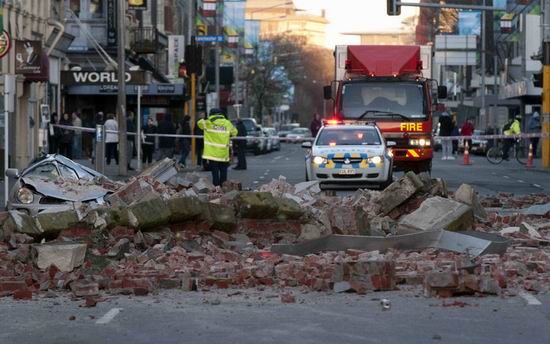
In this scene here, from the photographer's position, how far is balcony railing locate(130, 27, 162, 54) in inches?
2635

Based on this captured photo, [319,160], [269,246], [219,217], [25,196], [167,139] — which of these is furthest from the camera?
[167,139]

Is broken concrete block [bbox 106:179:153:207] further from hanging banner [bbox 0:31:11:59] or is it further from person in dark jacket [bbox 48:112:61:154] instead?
person in dark jacket [bbox 48:112:61:154]

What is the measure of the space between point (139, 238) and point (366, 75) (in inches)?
758

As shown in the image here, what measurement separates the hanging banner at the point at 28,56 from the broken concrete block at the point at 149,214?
20.0 meters

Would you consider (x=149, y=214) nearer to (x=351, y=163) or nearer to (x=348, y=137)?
(x=351, y=163)

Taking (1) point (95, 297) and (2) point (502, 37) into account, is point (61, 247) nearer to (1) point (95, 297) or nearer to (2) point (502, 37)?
(1) point (95, 297)

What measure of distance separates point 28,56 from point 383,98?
349 inches

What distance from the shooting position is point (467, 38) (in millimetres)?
102250

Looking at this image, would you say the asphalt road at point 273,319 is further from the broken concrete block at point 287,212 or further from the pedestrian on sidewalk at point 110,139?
the pedestrian on sidewalk at point 110,139

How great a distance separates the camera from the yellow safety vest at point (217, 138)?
2897 cm

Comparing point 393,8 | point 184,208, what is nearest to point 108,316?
point 184,208

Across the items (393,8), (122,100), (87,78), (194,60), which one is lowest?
(122,100)

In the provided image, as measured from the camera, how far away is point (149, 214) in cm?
1577

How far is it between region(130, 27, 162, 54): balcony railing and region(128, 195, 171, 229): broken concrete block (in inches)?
2027
